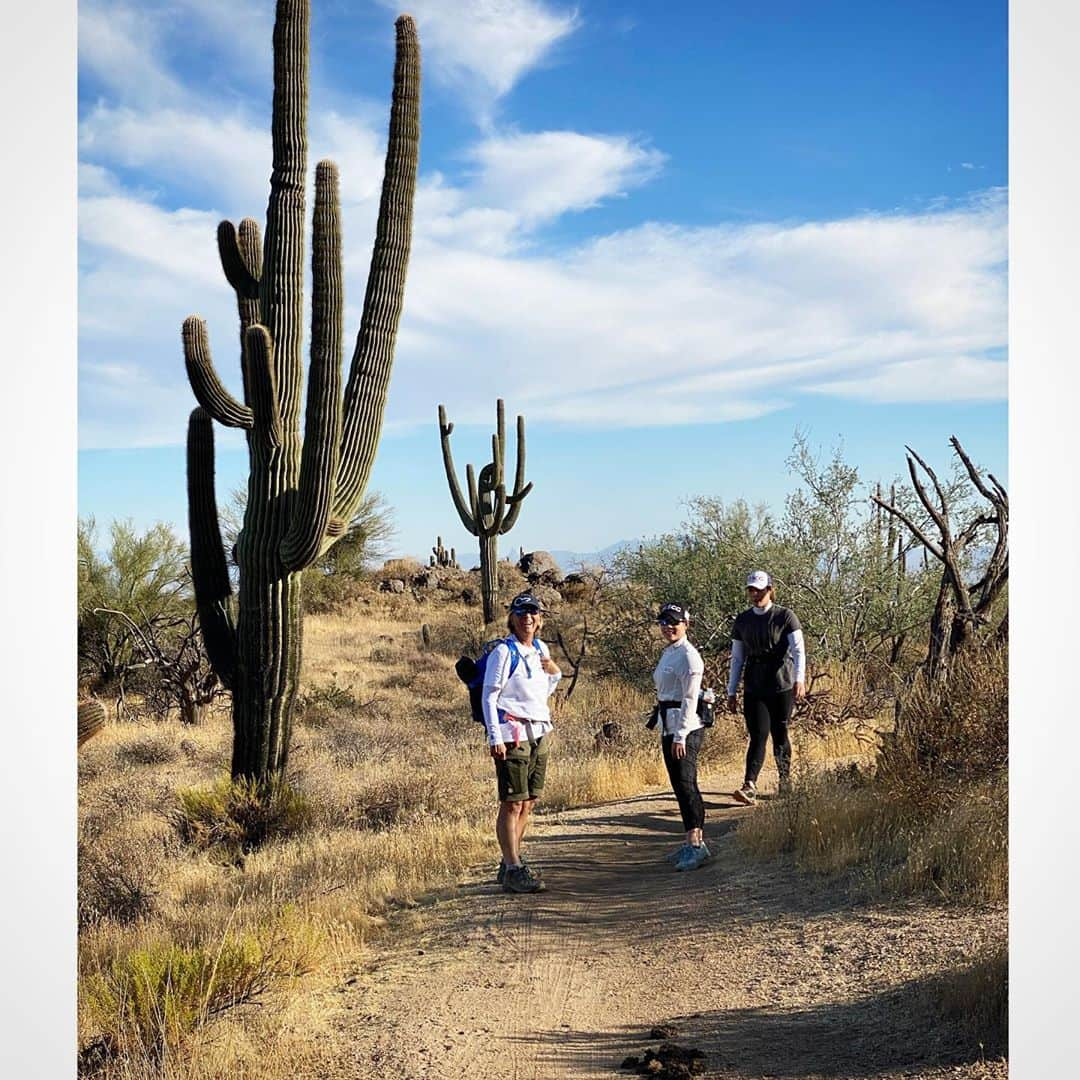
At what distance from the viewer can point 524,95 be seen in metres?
6.18

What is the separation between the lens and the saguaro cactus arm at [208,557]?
366 inches

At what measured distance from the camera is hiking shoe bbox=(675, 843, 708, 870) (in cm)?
624

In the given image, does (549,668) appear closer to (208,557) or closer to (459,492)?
(208,557)

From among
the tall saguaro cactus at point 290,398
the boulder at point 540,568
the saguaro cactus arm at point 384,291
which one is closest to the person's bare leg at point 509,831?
the tall saguaro cactus at point 290,398

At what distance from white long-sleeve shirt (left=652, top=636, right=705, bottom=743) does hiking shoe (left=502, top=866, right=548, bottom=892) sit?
3.50ft

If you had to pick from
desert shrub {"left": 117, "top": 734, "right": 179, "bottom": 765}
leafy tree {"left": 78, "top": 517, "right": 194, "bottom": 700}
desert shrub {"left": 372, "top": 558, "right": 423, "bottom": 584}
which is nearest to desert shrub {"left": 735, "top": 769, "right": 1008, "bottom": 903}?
desert shrub {"left": 117, "top": 734, "right": 179, "bottom": 765}

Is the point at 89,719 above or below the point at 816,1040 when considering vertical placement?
above

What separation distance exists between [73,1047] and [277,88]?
23.6ft

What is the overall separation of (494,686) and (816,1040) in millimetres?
2327

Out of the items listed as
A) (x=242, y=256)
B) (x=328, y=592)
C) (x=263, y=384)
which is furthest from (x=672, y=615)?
(x=328, y=592)

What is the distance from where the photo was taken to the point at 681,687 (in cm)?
636

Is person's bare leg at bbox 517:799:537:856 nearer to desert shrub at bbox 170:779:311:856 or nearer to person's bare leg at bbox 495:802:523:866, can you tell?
person's bare leg at bbox 495:802:523:866
